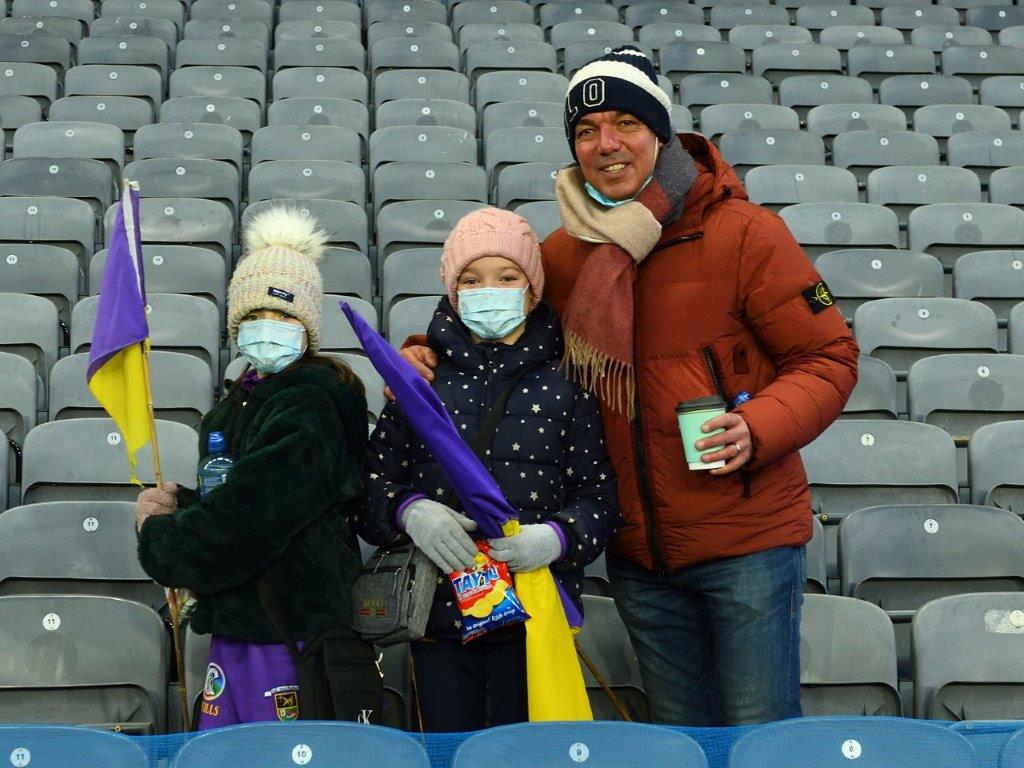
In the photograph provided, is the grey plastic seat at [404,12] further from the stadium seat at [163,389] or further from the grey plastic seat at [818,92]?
the stadium seat at [163,389]

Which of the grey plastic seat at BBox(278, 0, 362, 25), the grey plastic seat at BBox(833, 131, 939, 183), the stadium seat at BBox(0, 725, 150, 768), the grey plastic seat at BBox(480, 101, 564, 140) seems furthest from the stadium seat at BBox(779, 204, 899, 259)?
the stadium seat at BBox(0, 725, 150, 768)

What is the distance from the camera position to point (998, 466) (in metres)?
3.81

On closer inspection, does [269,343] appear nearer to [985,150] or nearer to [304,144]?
[304,144]

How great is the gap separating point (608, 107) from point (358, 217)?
8.34ft

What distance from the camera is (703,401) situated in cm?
234

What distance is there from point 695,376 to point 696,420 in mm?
159

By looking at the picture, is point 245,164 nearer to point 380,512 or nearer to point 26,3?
point 26,3

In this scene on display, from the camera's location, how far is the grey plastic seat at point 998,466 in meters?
3.79

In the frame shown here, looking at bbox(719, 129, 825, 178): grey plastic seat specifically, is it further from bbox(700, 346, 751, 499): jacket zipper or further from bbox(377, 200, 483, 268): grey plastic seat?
bbox(700, 346, 751, 499): jacket zipper

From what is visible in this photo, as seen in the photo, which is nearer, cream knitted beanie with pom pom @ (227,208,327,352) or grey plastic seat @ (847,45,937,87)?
cream knitted beanie with pom pom @ (227,208,327,352)

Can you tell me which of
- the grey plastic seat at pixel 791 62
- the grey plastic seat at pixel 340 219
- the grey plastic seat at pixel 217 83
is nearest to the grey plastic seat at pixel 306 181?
the grey plastic seat at pixel 340 219

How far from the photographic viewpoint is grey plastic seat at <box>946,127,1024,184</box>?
615 cm

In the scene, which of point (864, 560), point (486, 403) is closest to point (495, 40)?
point (864, 560)

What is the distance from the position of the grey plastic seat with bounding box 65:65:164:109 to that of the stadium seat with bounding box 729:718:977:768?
5129 millimetres
